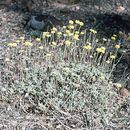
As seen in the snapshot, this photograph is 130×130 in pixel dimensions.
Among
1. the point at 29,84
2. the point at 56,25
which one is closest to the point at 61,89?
the point at 29,84

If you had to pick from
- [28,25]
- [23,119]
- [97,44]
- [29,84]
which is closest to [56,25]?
[28,25]

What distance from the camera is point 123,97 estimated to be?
3.95 metres

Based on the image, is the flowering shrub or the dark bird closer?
the flowering shrub

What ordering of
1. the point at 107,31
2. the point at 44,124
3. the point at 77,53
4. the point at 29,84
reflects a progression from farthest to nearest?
the point at 107,31, the point at 77,53, the point at 29,84, the point at 44,124

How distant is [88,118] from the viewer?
3.63 meters

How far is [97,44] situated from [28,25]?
0.97 metres

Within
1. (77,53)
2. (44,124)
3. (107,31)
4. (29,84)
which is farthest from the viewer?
(107,31)

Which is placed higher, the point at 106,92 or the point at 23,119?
the point at 106,92

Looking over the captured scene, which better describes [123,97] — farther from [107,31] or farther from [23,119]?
[107,31]

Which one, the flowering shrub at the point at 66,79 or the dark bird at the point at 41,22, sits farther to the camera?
the dark bird at the point at 41,22

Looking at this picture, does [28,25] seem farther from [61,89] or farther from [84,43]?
[61,89]

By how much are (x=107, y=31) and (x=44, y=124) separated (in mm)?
1900

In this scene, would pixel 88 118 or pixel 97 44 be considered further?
pixel 97 44

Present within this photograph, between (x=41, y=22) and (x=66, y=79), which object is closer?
(x=66, y=79)
